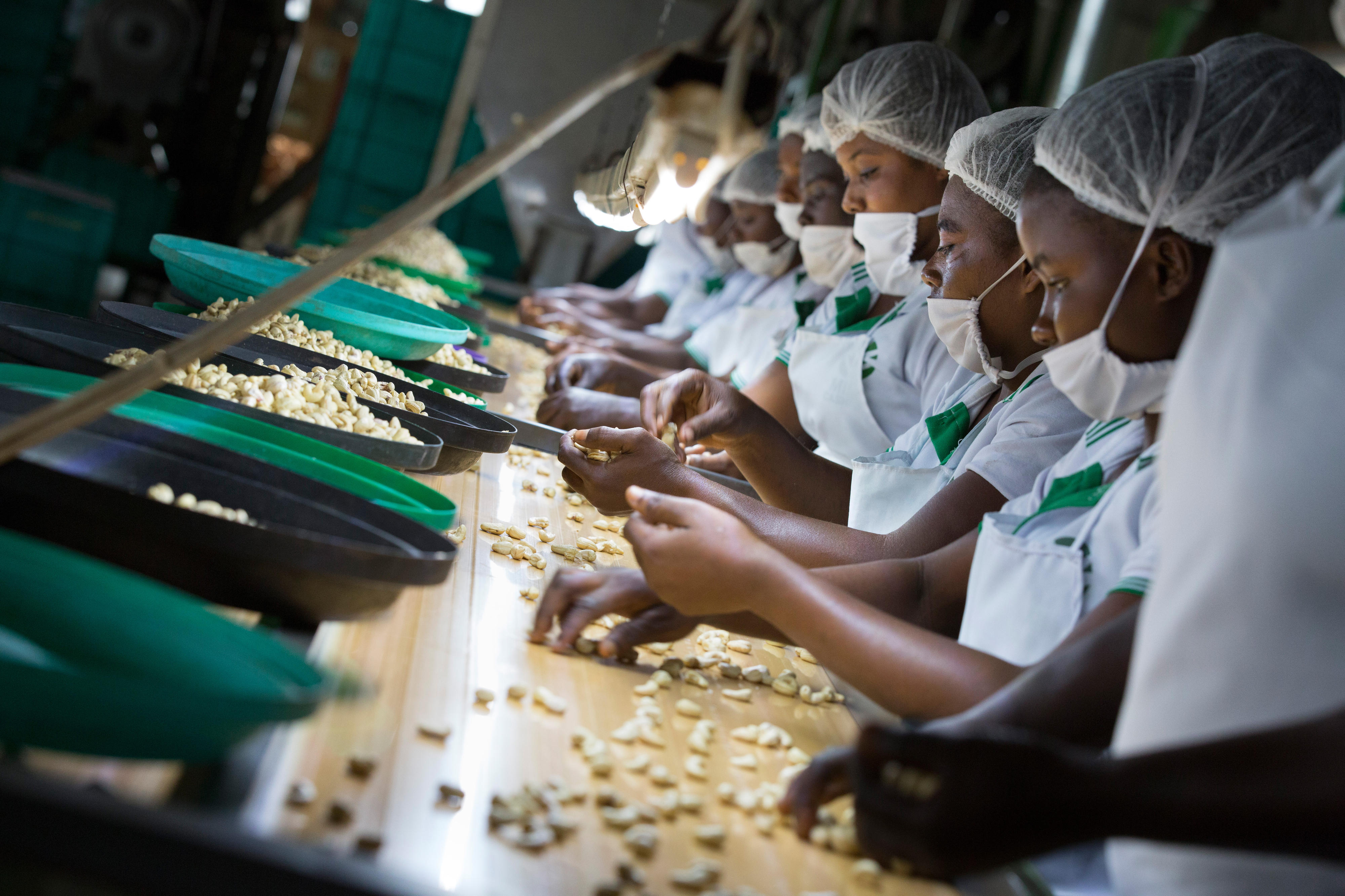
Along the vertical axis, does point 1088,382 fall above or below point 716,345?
above

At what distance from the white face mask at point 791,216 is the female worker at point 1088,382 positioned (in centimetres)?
185

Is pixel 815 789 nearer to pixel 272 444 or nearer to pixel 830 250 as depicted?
pixel 272 444

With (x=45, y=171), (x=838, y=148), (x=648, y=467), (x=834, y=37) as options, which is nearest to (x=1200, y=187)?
(x=648, y=467)

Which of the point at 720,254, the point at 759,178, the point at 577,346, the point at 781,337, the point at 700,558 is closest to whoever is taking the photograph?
the point at 700,558

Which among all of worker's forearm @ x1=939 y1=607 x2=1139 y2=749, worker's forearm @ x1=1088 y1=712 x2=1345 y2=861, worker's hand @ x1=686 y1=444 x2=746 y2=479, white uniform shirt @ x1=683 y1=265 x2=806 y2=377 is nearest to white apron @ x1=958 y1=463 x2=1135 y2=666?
worker's forearm @ x1=939 y1=607 x2=1139 y2=749

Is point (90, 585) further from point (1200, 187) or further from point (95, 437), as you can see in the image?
A: point (1200, 187)

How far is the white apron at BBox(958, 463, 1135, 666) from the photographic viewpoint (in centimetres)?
130

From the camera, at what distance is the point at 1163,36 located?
5.98 m

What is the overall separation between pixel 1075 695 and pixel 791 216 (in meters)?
2.48

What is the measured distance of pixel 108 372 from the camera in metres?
1.34

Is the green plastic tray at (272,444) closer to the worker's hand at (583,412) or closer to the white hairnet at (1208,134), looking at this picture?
the white hairnet at (1208,134)

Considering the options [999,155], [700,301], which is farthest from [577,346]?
[999,155]

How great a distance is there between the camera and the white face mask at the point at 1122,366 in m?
1.32

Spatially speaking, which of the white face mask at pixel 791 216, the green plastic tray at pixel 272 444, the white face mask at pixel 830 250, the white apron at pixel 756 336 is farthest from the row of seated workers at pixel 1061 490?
the white apron at pixel 756 336
